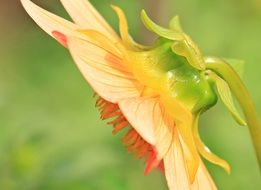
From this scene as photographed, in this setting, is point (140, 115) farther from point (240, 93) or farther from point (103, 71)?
point (240, 93)

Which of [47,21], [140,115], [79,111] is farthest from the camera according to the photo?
[79,111]

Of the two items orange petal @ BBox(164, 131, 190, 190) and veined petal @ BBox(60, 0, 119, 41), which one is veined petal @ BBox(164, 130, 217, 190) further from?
veined petal @ BBox(60, 0, 119, 41)

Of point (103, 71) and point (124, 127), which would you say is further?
point (124, 127)

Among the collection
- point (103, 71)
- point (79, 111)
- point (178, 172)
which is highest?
point (103, 71)

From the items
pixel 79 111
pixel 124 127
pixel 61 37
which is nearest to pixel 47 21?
pixel 61 37

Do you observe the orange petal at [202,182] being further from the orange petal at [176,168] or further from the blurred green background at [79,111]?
the blurred green background at [79,111]

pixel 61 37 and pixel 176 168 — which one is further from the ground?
pixel 61 37

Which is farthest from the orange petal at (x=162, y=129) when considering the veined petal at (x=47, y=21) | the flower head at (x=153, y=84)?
the veined petal at (x=47, y=21)

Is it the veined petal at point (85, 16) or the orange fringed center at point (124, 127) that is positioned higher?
the veined petal at point (85, 16)

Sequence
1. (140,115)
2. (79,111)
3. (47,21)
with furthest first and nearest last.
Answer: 1. (79,111)
2. (47,21)
3. (140,115)

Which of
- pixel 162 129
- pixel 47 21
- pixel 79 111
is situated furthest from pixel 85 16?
pixel 79 111
